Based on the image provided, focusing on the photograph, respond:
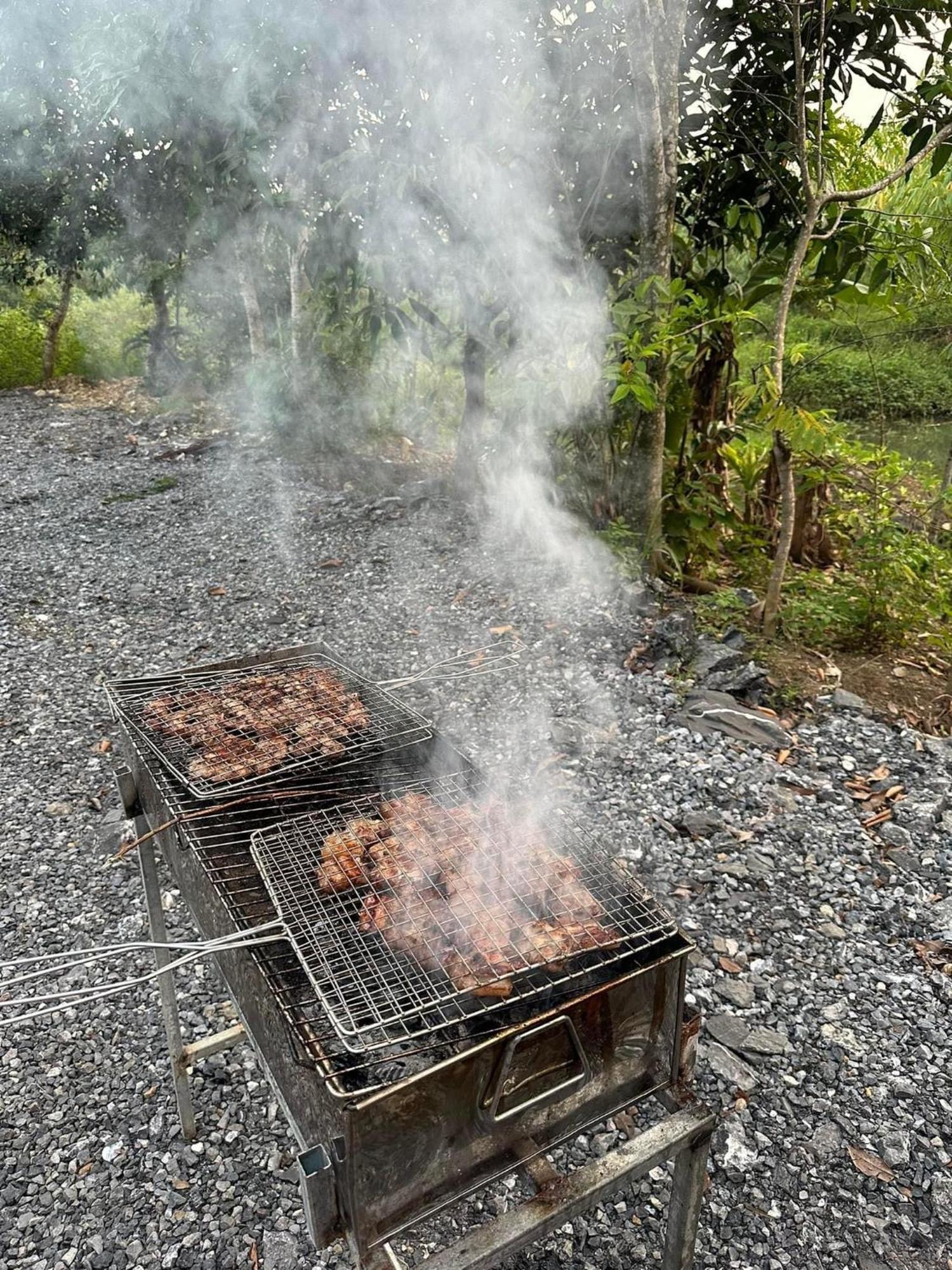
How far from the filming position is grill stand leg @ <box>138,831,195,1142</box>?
2467 mm

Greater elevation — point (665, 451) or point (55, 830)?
point (665, 451)

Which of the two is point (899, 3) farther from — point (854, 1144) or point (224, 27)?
point (854, 1144)

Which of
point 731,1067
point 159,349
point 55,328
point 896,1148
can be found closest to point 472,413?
point 731,1067

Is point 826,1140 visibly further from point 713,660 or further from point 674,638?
point 674,638

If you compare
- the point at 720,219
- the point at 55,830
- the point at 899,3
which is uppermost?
the point at 899,3

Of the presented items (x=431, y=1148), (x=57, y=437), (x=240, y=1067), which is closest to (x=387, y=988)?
(x=431, y=1148)

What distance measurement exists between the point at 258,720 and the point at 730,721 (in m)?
3.08

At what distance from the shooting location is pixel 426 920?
6.11 feet

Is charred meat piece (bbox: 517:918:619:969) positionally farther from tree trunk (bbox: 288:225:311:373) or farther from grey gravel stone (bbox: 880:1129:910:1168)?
tree trunk (bbox: 288:225:311:373)

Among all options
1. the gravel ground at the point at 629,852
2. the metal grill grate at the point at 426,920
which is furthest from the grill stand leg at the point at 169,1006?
the metal grill grate at the point at 426,920

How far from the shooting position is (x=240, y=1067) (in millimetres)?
2875

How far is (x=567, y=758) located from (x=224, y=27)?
20.1ft

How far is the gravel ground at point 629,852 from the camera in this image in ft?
7.80

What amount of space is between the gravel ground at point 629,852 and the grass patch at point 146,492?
1.86 meters
